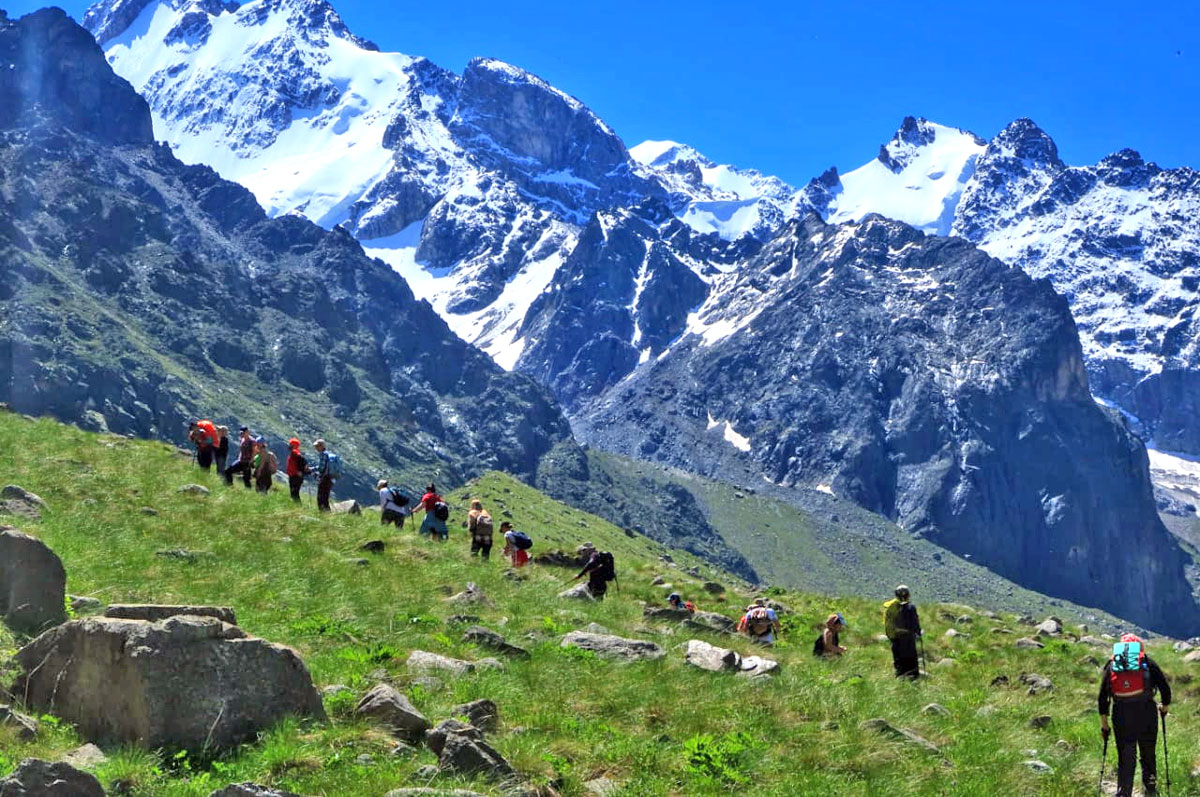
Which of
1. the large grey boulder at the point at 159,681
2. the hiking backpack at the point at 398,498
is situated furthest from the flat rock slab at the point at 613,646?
the hiking backpack at the point at 398,498

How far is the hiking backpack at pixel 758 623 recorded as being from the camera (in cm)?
3005

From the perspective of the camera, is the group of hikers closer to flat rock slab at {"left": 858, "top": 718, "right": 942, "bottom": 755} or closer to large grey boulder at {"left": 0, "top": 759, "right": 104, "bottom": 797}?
flat rock slab at {"left": 858, "top": 718, "right": 942, "bottom": 755}

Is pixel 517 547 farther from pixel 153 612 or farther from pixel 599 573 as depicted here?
pixel 153 612

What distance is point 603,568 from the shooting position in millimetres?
32812

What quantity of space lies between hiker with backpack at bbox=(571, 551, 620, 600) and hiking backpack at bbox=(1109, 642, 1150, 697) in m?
13.8

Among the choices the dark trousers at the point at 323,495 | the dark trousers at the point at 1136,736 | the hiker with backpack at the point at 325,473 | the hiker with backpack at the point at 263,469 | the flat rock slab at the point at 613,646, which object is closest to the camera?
the dark trousers at the point at 1136,736

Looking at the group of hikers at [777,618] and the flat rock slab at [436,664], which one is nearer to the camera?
the group of hikers at [777,618]

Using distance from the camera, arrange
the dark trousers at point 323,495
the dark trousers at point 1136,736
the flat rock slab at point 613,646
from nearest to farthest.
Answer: the dark trousers at point 1136,736, the flat rock slab at point 613,646, the dark trousers at point 323,495

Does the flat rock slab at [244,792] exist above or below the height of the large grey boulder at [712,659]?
below

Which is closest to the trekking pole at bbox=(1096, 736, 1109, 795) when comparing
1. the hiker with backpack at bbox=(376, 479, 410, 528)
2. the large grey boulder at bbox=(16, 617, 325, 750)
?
the large grey boulder at bbox=(16, 617, 325, 750)

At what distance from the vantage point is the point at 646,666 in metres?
21.4

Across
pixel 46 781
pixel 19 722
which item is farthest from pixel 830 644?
pixel 46 781

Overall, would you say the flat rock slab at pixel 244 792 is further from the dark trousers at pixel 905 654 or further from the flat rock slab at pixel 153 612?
the dark trousers at pixel 905 654

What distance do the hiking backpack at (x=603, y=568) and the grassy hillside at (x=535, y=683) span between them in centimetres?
73
